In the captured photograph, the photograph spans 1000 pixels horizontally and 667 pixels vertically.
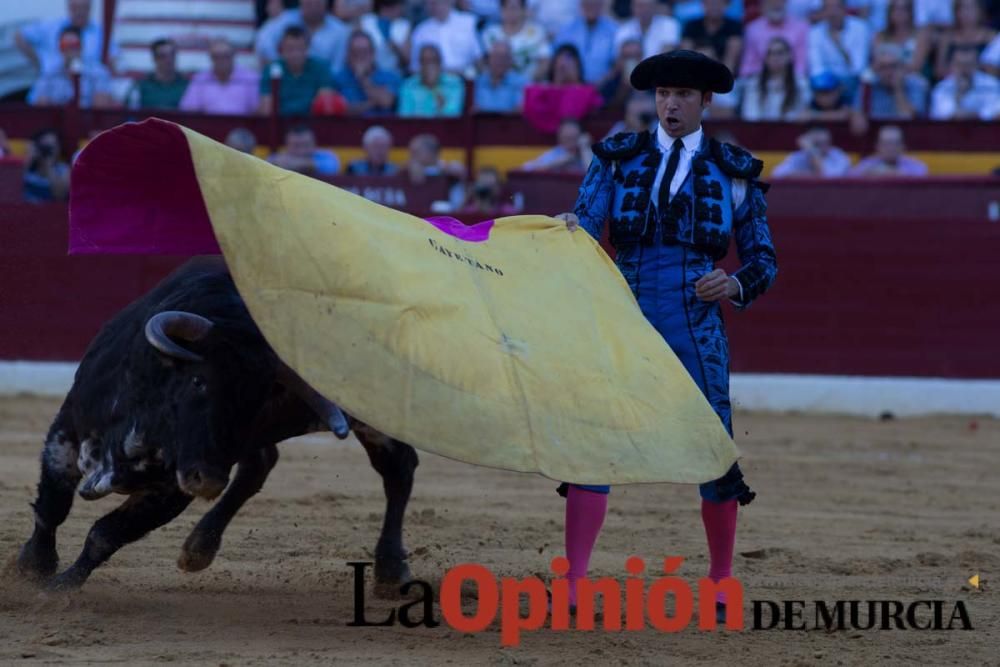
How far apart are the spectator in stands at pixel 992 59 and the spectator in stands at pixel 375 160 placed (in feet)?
11.3

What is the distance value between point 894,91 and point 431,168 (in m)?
2.73

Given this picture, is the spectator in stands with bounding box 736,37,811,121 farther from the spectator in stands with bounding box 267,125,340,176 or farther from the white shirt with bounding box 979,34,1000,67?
the spectator in stands with bounding box 267,125,340,176

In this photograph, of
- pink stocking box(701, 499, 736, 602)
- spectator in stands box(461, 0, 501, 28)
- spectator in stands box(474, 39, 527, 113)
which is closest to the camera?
pink stocking box(701, 499, 736, 602)

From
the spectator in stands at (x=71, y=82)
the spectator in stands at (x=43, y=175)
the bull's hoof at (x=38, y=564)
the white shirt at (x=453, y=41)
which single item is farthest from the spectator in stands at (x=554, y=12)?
the bull's hoof at (x=38, y=564)

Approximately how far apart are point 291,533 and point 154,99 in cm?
531

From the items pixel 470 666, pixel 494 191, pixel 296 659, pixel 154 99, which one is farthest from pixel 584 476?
pixel 154 99

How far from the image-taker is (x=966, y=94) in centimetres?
946

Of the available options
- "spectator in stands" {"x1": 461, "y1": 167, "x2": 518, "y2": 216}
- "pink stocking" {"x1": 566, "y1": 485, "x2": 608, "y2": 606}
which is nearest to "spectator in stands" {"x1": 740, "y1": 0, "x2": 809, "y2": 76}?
"spectator in stands" {"x1": 461, "y1": 167, "x2": 518, "y2": 216}

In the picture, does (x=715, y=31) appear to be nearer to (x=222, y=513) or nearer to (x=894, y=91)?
(x=894, y=91)

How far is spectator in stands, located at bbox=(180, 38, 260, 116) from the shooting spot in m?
9.91

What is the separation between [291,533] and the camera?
210 inches

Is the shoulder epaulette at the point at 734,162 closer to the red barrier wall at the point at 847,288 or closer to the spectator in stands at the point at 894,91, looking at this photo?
the red barrier wall at the point at 847,288

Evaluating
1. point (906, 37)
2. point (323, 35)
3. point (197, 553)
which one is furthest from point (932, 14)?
point (197, 553)

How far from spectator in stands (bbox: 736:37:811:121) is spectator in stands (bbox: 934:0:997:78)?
85cm
